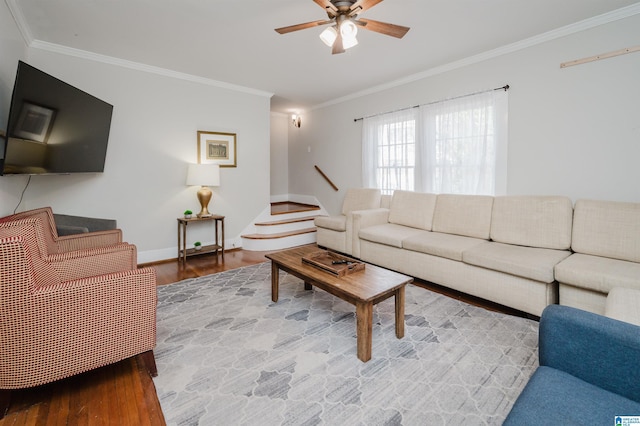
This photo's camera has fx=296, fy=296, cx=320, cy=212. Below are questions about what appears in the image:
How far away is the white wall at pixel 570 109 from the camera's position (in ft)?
8.57

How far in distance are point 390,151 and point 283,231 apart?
2227 mm

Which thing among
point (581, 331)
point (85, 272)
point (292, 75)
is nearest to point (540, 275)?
point (581, 331)

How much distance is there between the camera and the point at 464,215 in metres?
3.43

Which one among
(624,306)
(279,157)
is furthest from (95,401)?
(279,157)

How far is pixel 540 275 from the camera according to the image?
2311 millimetres

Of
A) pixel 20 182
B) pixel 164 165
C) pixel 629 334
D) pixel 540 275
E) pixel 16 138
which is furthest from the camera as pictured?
pixel 164 165

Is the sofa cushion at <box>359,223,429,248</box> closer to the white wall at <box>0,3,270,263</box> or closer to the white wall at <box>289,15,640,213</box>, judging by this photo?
the white wall at <box>289,15,640,213</box>

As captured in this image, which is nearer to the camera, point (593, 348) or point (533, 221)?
point (593, 348)

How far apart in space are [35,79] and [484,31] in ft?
12.5

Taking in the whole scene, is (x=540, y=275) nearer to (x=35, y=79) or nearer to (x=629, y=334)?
(x=629, y=334)

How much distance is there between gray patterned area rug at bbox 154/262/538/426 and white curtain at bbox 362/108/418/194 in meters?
2.13

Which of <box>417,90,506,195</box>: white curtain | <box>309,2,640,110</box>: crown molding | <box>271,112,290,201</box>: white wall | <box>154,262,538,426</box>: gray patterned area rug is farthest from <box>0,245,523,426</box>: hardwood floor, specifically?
<box>271,112,290,201</box>: white wall

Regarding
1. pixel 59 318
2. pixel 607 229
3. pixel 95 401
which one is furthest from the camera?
pixel 607 229

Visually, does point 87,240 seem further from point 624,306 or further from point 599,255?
point 599,255
